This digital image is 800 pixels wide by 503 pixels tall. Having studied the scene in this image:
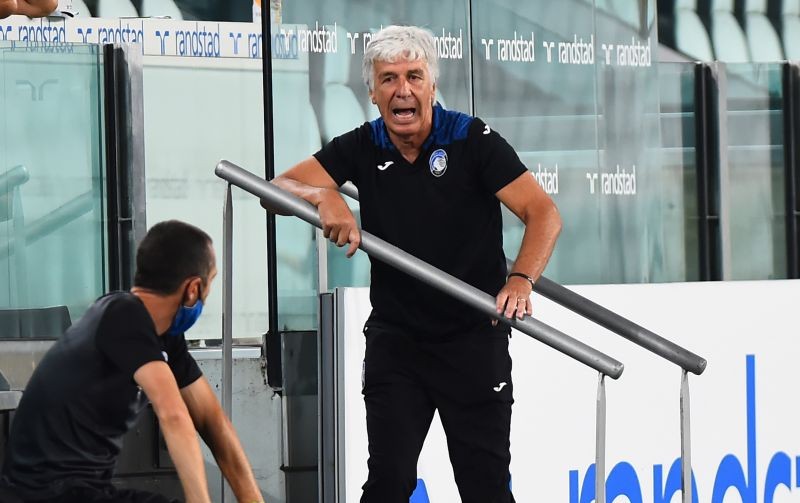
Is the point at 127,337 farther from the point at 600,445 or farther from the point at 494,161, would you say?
the point at 600,445

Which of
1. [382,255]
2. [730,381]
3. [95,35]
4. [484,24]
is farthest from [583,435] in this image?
[95,35]

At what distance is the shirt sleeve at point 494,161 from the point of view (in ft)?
11.6

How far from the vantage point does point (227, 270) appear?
348 centimetres

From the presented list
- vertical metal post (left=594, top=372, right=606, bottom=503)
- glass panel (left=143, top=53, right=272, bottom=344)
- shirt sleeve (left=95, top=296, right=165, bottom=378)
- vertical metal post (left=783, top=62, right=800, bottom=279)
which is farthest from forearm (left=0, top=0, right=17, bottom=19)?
vertical metal post (left=783, top=62, right=800, bottom=279)

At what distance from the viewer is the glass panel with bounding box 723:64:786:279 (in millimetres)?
7477

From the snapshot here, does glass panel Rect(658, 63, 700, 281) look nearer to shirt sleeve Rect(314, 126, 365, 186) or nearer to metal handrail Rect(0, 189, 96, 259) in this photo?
metal handrail Rect(0, 189, 96, 259)

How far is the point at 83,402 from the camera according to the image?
2969 mm

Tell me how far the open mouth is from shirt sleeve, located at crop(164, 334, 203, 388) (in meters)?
0.74

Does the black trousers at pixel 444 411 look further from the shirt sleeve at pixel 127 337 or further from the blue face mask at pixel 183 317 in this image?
the shirt sleeve at pixel 127 337

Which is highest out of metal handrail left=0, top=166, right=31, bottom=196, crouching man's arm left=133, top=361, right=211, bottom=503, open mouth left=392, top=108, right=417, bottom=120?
metal handrail left=0, top=166, right=31, bottom=196

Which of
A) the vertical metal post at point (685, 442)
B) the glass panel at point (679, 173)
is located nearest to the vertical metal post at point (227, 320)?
the vertical metal post at point (685, 442)

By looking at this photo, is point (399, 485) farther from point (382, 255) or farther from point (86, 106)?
point (86, 106)

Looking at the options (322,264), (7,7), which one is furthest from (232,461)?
(322,264)

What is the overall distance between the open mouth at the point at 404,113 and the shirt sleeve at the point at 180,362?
0.74m
